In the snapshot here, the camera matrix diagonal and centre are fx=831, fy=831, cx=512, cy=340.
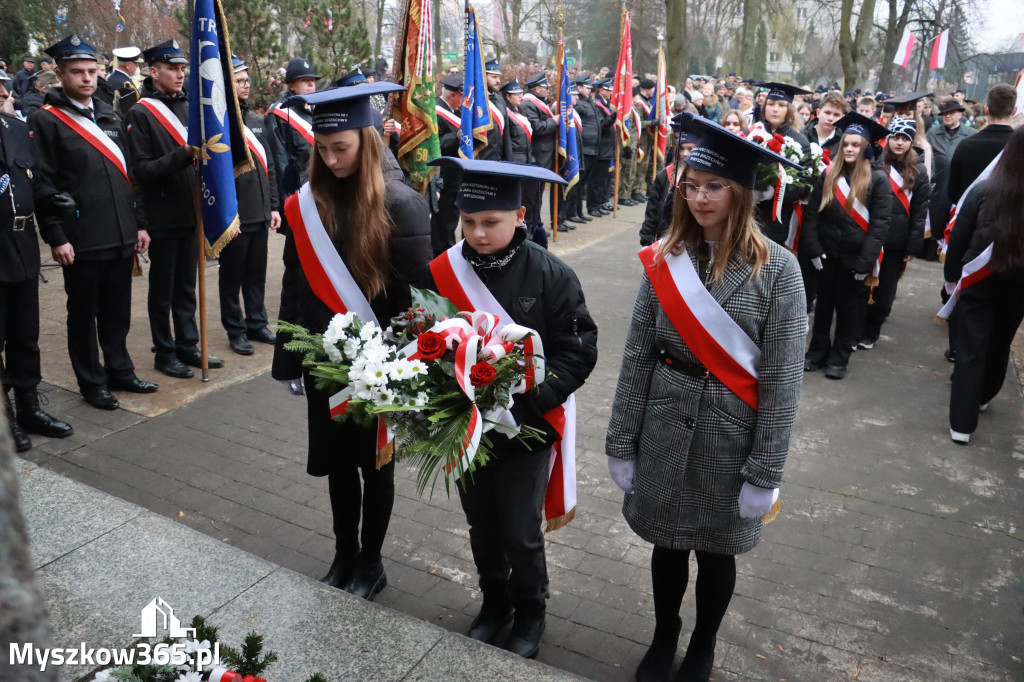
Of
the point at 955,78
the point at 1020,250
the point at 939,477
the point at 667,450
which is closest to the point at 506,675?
the point at 667,450

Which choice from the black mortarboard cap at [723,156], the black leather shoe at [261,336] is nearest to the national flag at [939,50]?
the black leather shoe at [261,336]

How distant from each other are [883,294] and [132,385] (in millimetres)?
6936

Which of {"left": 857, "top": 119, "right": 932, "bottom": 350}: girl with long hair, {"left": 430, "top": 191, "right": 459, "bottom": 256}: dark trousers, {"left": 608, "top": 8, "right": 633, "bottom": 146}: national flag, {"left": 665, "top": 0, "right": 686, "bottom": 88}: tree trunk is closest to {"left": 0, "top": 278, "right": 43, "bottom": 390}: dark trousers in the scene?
{"left": 430, "top": 191, "right": 459, "bottom": 256}: dark trousers

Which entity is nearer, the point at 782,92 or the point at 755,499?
the point at 755,499

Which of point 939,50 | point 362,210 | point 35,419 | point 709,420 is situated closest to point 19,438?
point 35,419

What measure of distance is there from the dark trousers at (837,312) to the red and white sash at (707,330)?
5030 mm

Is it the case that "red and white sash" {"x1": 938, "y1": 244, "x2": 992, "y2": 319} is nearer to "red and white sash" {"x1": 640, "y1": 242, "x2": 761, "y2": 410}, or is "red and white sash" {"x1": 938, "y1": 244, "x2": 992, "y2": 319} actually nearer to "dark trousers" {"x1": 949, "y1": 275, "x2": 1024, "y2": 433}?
"dark trousers" {"x1": 949, "y1": 275, "x2": 1024, "y2": 433}

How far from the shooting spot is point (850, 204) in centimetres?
713

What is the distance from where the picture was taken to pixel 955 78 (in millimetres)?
46906

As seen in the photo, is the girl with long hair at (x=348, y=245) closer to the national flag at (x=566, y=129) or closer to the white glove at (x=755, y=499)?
the white glove at (x=755, y=499)

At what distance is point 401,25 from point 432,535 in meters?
4.04

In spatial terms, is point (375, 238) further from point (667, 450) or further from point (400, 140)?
point (400, 140)

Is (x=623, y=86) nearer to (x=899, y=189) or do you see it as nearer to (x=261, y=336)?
(x=899, y=189)

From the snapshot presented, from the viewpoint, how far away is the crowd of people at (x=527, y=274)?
115 inches
